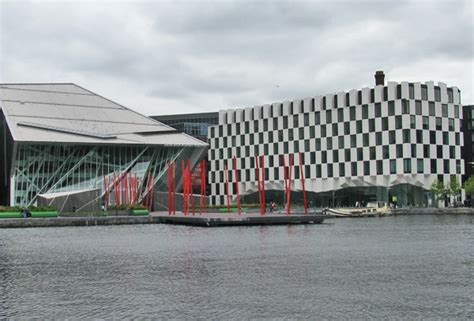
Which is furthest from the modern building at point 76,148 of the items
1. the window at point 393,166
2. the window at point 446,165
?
the window at point 446,165

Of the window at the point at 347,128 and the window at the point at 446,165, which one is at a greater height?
the window at the point at 347,128

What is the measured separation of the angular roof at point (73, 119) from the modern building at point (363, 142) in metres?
26.0

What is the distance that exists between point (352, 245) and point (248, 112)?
310 ft

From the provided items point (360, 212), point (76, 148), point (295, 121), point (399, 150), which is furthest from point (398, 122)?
point (76, 148)

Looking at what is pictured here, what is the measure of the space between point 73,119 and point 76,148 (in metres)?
4.73

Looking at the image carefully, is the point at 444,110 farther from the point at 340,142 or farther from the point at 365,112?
the point at 340,142

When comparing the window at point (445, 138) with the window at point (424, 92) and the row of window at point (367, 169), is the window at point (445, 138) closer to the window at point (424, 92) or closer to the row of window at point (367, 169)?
the row of window at point (367, 169)

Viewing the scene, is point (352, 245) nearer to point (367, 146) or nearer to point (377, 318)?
point (377, 318)

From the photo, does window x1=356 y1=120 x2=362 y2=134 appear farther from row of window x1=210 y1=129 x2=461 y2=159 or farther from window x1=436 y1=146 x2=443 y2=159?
window x1=436 y1=146 x2=443 y2=159

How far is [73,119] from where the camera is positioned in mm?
95625

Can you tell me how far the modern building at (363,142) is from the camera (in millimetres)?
104000

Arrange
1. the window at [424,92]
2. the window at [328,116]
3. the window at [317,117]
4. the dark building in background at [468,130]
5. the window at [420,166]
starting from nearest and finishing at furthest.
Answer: the window at [420,166]
the window at [424,92]
the window at [328,116]
the window at [317,117]
the dark building in background at [468,130]

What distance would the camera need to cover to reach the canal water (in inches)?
690

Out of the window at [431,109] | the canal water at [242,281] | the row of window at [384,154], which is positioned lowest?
the canal water at [242,281]
